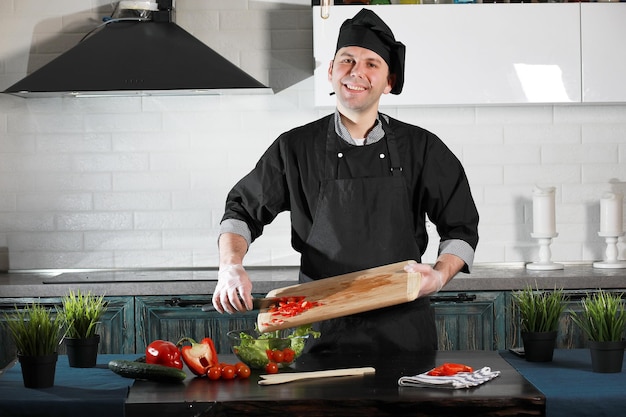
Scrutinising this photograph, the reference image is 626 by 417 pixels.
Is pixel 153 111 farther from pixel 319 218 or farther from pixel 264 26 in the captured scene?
pixel 319 218

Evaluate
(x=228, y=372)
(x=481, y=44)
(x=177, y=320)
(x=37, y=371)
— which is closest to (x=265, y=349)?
(x=228, y=372)

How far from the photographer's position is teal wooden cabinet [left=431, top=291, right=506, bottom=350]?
4684 mm

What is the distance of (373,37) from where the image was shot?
345 centimetres

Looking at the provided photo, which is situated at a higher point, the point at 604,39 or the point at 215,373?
the point at 604,39

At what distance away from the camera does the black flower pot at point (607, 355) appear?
2.88 metres

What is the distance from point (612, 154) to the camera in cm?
536

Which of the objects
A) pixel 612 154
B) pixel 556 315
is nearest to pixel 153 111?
pixel 612 154

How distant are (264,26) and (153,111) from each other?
0.76 m

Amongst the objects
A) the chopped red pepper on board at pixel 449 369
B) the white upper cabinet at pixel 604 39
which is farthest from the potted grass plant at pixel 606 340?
the white upper cabinet at pixel 604 39

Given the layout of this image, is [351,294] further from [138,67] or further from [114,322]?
[138,67]

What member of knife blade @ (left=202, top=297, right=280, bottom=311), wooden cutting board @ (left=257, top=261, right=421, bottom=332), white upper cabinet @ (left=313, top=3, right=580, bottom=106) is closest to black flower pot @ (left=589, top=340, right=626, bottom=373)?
wooden cutting board @ (left=257, top=261, right=421, bottom=332)

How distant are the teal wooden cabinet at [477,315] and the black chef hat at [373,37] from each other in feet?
4.88

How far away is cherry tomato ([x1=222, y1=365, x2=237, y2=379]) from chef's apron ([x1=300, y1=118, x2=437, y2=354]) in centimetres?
58

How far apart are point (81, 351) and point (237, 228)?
69cm
